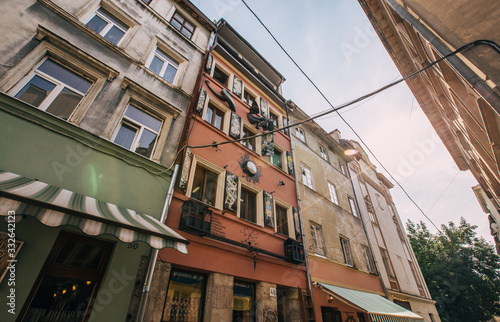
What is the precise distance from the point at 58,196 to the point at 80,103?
3348mm

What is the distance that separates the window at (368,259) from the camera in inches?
523

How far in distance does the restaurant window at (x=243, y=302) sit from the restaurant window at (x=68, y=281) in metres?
4.01

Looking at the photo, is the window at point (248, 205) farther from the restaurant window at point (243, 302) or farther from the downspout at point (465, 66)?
the downspout at point (465, 66)

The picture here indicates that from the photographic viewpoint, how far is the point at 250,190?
9219 mm

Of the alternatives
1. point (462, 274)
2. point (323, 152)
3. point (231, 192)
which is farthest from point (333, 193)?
point (462, 274)

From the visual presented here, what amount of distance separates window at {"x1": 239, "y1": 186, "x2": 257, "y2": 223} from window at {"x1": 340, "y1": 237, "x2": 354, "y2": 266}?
6.85 m

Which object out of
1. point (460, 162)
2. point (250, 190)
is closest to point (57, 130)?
point (250, 190)

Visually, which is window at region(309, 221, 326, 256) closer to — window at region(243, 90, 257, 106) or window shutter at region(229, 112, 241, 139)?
window shutter at region(229, 112, 241, 139)

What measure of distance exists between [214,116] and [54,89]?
5.45 meters

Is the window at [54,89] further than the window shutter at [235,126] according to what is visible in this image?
No

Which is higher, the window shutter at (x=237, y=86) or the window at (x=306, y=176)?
the window shutter at (x=237, y=86)

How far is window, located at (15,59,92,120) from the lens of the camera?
5191mm

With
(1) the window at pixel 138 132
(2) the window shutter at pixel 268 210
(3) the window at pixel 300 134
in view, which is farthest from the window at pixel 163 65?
(3) the window at pixel 300 134

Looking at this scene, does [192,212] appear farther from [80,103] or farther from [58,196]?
[80,103]
